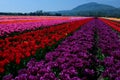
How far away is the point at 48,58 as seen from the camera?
8078 millimetres

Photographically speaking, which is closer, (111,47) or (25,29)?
(111,47)

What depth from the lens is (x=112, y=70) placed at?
664cm

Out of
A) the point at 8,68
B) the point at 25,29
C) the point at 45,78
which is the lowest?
the point at 25,29

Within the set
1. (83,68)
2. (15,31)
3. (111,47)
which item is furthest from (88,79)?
(15,31)

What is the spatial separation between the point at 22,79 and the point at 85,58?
3051mm

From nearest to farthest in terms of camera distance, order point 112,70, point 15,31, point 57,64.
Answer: point 112,70, point 57,64, point 15,31

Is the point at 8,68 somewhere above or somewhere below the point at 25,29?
above

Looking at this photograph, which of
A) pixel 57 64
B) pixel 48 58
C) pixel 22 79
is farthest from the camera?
pixel 48 58

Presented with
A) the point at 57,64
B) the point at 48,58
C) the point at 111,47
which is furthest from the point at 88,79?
the point at 111,47

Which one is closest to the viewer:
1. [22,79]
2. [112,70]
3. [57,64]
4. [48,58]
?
[22,79]

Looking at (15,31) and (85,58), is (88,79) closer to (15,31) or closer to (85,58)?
(85,58)

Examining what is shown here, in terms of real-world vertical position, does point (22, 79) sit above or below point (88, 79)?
above

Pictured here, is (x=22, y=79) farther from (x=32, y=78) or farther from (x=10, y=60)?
(x=10, y=60)

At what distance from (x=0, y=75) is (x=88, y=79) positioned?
6.80 feet
